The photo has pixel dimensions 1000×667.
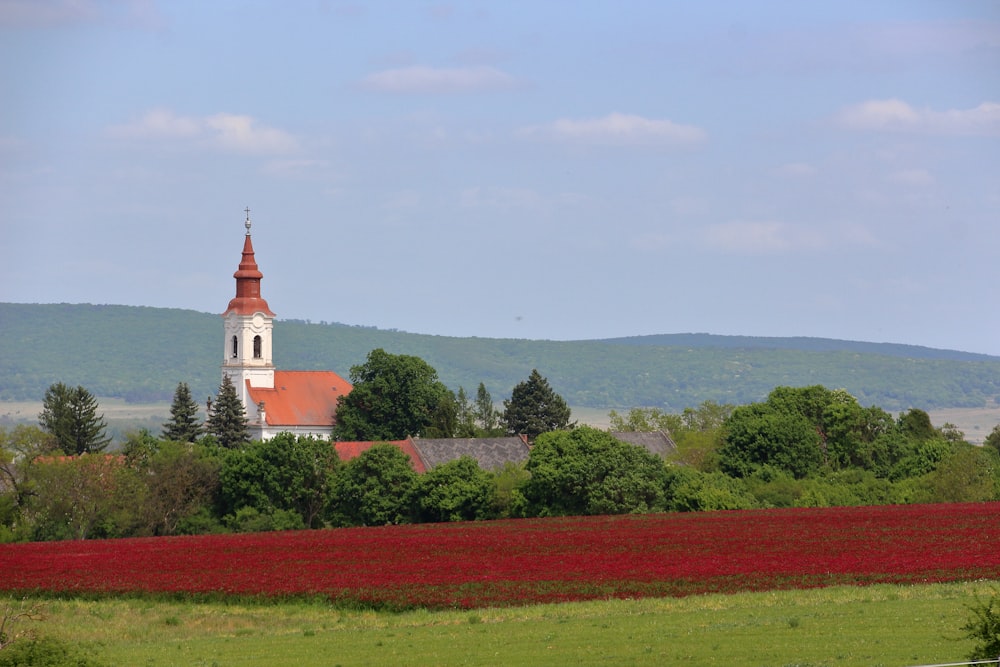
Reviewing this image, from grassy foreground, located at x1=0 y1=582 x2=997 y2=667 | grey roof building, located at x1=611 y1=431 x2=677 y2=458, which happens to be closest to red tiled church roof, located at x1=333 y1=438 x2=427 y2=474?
grey roof building, located at x1=611 y1=431 x2=677 y2=458

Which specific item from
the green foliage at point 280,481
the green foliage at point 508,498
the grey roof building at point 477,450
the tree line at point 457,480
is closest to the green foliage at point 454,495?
the tree line at point 457,480

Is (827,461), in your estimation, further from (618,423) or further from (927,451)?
(618,423)

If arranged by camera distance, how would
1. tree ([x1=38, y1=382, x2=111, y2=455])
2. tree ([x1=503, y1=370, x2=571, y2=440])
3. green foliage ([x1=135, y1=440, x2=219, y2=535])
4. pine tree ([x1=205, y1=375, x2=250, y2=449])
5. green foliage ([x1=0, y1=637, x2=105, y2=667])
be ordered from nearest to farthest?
green foliage ([x1=0, y1=637, x2=105, y2=667]), green foliage ([x1=135, y1=440, x2=219, y2=535]), tree ([x1=38, y1=382, x2=111, y2=455]), pine tree ([x1=205, y1=375, x2=250, y2=449]), tree ([x1=503, y1=370, x2=571, y2=440])

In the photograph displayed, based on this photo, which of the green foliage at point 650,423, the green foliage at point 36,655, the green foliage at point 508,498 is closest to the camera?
the green foliage at point 36,655

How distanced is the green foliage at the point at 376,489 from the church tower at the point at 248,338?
43956mm

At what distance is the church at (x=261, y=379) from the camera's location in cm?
12044

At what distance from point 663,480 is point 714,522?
13424mm

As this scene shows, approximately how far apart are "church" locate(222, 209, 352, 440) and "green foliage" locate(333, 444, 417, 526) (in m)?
41.6

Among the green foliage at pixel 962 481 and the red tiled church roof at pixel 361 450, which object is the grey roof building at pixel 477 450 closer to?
the red tiled church roof at pixel 361 450

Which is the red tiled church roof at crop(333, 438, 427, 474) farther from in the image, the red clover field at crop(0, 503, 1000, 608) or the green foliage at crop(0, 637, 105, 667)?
the green foliage at crop(0, 637, 105, 667)

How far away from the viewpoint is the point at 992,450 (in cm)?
9144

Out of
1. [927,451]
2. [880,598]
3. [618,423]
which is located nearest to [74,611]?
[880,598]

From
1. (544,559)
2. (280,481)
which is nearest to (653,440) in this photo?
(280,481)

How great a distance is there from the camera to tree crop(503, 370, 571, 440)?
13050 centimetres
